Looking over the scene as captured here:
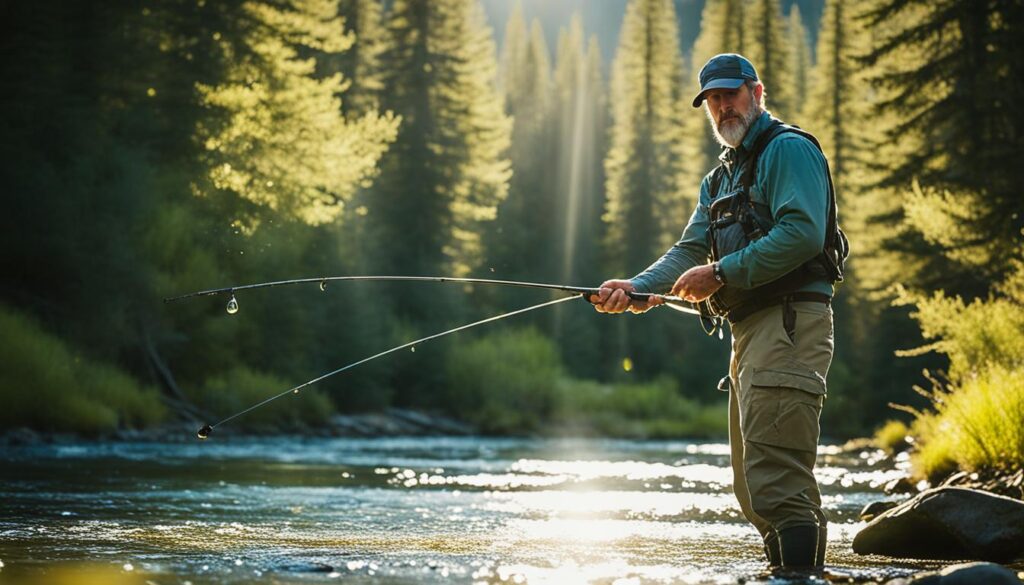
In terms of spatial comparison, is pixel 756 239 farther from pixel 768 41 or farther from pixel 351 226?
pixel 768 41

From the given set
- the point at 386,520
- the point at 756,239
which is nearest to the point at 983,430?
the point at 386,520

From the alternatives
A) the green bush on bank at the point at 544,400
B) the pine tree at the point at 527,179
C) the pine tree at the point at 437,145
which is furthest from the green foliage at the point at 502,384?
the pine tree at the point at 527,179

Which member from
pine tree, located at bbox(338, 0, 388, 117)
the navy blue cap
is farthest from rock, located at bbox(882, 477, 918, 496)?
pine tree, located at bbox(338, 0, 388, 117)

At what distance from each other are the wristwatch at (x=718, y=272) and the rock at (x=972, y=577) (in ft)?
4.55

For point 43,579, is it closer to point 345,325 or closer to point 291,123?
point 291,123

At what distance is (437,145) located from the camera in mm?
36062

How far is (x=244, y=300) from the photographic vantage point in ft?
80.9

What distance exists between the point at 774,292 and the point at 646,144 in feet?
142

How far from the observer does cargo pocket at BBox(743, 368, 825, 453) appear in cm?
516

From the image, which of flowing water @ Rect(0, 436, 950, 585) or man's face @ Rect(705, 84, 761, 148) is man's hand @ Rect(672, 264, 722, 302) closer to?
man's face @ Rect(705, 84, 761, 148)

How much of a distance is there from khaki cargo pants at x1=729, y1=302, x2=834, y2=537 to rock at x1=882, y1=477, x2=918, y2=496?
666 centimetres

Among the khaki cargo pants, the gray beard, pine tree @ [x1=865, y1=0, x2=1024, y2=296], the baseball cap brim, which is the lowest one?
the khaki cargo pants

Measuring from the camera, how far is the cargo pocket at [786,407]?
5.16 meters

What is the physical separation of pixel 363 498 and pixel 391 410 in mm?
18289
